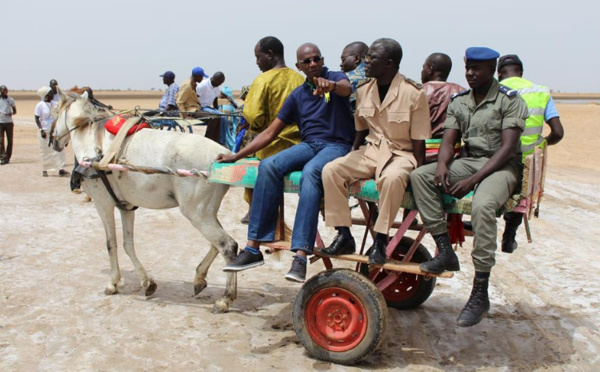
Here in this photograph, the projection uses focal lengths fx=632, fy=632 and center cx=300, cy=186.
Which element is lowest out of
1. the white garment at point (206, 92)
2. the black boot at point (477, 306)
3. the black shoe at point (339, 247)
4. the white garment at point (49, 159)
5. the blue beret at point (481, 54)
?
the white garment at point (49, 159)

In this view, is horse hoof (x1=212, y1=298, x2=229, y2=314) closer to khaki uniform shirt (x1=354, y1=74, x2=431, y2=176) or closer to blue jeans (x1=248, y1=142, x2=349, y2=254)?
blue jeans (x1=248, y1=142, x2=349, y2=254)

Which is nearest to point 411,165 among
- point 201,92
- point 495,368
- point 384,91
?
point 384,91

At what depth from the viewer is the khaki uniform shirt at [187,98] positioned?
12859 millimetres

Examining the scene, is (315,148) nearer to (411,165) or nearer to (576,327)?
(411,165)

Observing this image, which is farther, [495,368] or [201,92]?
[201,92]

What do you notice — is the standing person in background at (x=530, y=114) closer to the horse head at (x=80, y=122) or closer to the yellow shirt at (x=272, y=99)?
the yellow shirt at (x=272, y=99)

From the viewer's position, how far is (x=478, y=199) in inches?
188

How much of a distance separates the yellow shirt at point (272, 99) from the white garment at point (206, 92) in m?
7.42

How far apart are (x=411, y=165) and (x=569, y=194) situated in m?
9.30

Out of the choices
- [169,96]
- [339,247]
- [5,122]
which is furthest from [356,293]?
[5,122]

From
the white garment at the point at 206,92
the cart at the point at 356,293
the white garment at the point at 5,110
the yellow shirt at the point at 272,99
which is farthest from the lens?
the white garment at the point at 5,110

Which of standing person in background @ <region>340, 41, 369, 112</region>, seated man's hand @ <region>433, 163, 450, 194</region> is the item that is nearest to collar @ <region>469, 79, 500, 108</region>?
seated man's hand @ <region>433, 163, 450, 194</region>

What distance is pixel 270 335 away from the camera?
596 centimetres

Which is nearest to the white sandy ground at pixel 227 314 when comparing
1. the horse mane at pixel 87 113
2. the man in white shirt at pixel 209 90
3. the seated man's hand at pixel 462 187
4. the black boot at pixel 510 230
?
the black boot at pixel 510 230
